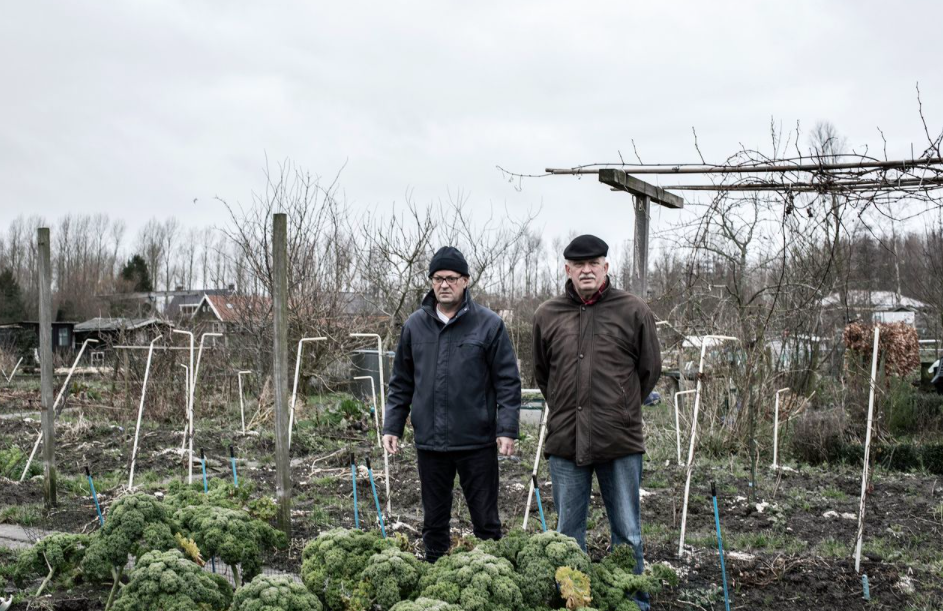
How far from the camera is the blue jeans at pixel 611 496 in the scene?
3527 millimetres

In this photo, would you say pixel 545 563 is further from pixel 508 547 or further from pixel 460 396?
pixel 460 396

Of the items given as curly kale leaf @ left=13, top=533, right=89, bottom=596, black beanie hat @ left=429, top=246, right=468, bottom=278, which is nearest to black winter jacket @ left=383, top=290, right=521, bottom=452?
black beanie hat @ left=429, top=246, right=468, bottom=278

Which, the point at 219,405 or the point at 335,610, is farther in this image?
the point at 219,405

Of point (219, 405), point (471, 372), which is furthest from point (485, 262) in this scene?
point (471, 372)

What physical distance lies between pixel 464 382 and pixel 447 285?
493 mm

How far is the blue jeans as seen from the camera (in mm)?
3527

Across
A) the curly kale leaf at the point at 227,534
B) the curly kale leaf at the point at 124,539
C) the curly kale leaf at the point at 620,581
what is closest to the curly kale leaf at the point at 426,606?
the curly kale leaf at the point at 620,581

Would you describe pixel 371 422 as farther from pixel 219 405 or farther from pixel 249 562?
pixel 249 562

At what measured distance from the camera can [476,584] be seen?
2.92m

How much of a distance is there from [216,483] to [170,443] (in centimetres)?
493

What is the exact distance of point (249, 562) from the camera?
359 cm

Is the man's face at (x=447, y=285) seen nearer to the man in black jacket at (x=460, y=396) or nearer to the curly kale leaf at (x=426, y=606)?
the man in black jacket at (x=460, y=396)

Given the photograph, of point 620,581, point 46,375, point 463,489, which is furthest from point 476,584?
point 46,375

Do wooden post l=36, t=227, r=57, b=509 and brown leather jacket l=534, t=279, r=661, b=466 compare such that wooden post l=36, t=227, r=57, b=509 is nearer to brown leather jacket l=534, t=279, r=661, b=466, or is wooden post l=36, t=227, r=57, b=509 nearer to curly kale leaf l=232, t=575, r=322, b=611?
curly kale leaf l=232, t=575, r=322, b=611
